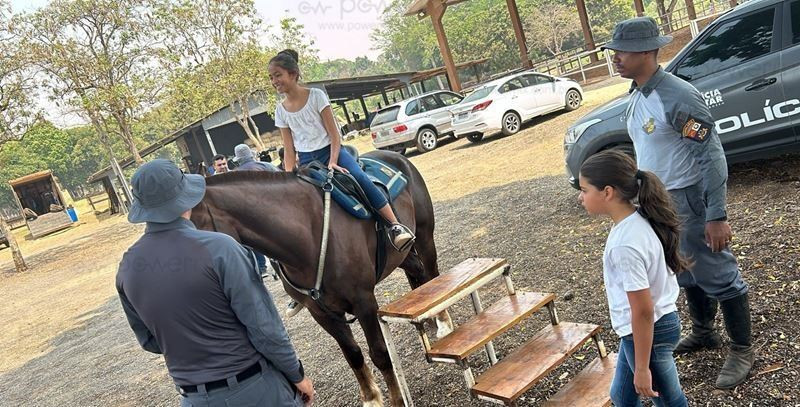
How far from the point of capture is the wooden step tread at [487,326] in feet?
9.70

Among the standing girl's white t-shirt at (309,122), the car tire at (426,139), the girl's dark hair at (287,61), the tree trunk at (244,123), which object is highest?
the tree trunk at (244,123)

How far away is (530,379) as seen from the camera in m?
2.73

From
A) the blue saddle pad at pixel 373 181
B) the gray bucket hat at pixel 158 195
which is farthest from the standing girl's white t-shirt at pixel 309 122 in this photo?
the gray bucket hat at pixel 158 195

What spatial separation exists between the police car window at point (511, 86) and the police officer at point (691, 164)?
39.1 ft

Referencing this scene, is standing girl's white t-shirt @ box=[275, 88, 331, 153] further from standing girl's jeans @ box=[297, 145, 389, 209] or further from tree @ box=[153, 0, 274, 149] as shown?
tree @ box=[153, 0, 274, 149]

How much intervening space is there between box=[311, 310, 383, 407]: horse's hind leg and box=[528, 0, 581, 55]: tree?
2303 inches

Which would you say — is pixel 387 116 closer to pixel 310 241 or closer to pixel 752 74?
pixel 752 74

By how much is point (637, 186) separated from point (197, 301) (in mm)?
Answer: 1762

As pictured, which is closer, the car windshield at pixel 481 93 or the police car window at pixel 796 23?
the police car window at pixel 796 23

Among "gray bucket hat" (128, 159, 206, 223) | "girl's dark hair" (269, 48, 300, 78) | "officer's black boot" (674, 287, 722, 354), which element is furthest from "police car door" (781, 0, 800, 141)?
"gray bucket hat" (128, 159, 206, 223)

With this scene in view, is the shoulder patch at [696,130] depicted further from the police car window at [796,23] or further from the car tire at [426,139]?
the car tire at [426,139]

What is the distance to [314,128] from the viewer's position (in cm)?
394

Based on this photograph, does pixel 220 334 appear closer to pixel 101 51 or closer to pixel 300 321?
pixel 300 321

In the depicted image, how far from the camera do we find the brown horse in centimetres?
305
